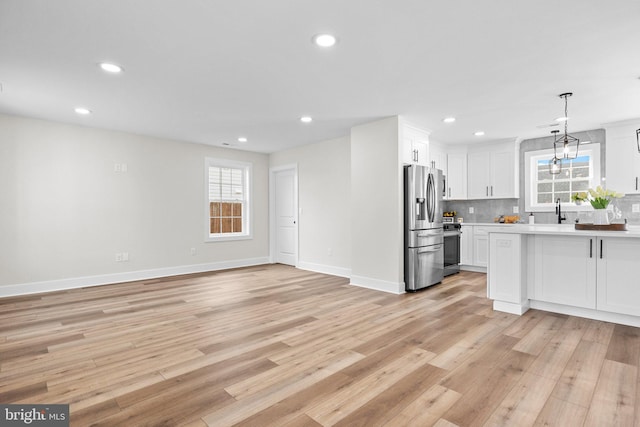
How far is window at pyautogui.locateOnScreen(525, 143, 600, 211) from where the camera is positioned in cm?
543

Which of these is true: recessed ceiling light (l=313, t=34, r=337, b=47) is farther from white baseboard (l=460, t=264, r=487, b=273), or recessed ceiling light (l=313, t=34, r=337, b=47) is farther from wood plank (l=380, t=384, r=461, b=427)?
white baseboard (l=460, t=264, r=487, b=273)

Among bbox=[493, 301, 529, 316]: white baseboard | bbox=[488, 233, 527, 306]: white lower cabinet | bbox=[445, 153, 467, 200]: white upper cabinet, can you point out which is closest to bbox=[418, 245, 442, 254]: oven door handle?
bbox=[488, 233, 527, 306]: white lower cabinet

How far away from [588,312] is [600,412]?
6.70 feet

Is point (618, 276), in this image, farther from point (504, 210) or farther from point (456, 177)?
point (456, 177)

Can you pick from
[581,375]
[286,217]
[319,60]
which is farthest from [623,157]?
[286,217]

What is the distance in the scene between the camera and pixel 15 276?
4.56 m

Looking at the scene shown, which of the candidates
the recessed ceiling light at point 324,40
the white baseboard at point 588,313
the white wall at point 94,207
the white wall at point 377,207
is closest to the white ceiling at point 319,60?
the recessed ceiling light at point 324,40

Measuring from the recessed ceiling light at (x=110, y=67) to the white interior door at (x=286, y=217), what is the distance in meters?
4.12

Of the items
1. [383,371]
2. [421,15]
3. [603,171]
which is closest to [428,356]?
[383,371]

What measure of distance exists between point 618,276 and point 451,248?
2857mm

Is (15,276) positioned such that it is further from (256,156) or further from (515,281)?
(515,281)

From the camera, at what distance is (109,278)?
5.30 meters

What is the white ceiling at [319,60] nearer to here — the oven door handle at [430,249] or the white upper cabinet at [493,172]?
the white upper cabinet at [493,172]

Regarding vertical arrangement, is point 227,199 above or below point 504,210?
above
